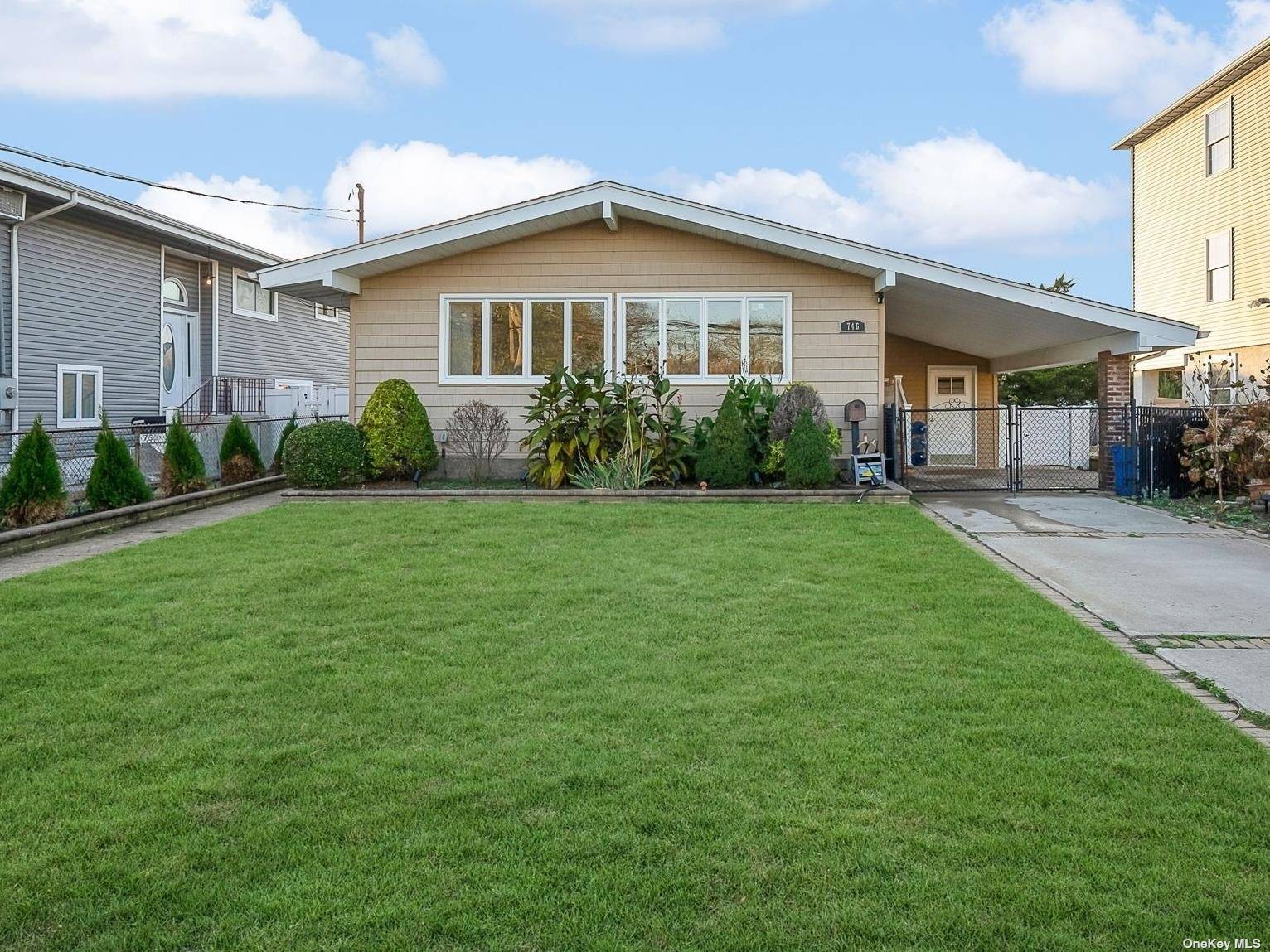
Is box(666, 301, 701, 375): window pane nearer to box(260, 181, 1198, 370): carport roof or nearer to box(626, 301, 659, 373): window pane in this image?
box(626, 301, 659, 373): window pane

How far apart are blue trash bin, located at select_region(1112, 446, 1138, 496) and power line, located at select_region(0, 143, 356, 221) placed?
48.2ft

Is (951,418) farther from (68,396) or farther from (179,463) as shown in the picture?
(68,396)

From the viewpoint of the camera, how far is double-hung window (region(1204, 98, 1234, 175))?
64.7 feet

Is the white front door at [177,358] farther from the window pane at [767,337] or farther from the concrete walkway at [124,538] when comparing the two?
the window pane at [767,337]

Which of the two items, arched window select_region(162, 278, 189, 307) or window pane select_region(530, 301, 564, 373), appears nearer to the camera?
window pane select_region(530, 301, 564, 373)

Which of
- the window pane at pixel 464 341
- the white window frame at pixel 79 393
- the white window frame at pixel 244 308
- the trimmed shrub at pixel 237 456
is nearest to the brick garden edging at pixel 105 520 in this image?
the trimmed shrub at pixel 237 456

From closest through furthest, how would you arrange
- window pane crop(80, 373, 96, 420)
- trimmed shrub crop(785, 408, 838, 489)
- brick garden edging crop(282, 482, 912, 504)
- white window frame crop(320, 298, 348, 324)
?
1. brick garden edging crop(282, 482, 912, 504)
2. trimmed shrub crop(785, 408, 838, 489)
3. window pane crop(80, 373, 96, 420)
4. white window frame crop(320, 298, 348, 324)

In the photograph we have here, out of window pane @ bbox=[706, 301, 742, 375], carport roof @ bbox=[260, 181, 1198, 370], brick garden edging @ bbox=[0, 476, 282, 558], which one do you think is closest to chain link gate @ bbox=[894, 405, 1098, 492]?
carport roof @ bbox=[260, 181, 1198, 370]

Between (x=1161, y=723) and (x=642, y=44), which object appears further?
(x=642, y=44)

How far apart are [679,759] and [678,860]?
754 mm

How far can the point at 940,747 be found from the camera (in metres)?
3.64

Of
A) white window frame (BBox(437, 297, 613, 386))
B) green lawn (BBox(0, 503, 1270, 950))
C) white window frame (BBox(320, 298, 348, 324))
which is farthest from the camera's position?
white window frame (BBox(320, 298, 348, 324))

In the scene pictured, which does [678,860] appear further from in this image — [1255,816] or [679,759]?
[1255,816]

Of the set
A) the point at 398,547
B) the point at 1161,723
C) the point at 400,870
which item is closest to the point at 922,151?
the point at 398,547
